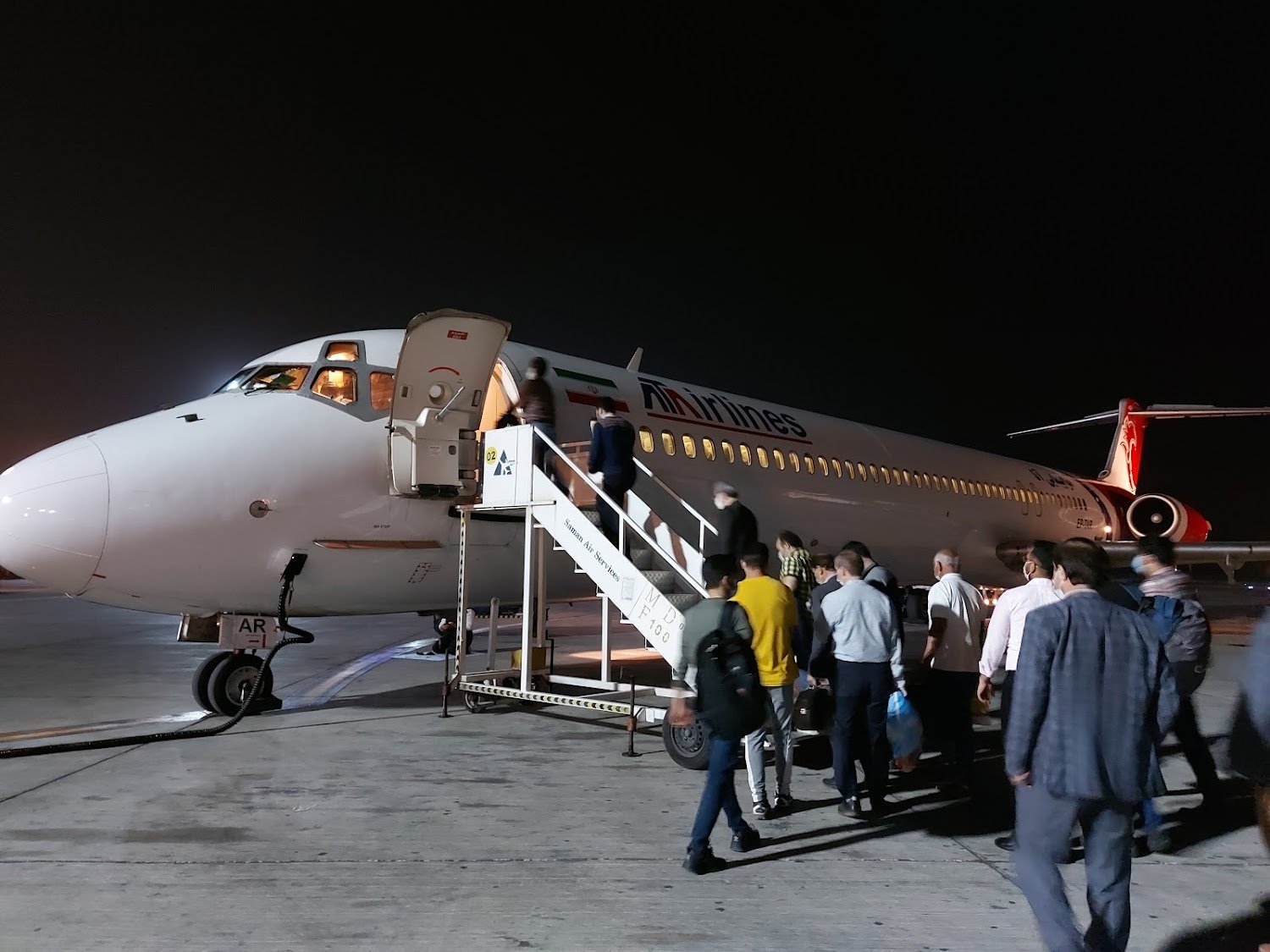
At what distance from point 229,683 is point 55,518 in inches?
93.7

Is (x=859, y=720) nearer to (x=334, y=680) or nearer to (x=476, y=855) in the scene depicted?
(x=476, y=855)

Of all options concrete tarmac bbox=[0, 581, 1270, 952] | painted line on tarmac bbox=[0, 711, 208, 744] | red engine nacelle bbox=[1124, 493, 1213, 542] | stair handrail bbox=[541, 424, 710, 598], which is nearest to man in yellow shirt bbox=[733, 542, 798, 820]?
concrete tarmac bbox=[0, 581, 1270, 952]

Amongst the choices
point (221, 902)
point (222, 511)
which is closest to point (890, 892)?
point (221, 902)

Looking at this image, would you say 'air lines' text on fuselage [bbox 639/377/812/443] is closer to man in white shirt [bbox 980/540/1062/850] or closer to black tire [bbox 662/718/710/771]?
black tire [bbox 662/718/710/771]

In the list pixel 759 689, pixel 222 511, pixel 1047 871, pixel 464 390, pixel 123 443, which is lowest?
pixel 1047 871

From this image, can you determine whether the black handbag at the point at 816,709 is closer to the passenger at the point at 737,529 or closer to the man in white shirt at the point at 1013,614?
the man in white shirt at the point at 1013,614

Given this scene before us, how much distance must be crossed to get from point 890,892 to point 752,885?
66 cm

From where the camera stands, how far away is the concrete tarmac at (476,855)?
12.2 ft

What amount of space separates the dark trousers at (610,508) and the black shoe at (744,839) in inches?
135

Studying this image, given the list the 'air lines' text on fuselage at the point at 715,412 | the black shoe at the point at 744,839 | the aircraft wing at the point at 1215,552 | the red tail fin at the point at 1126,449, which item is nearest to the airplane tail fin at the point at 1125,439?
the red tail fin at the point at 1126,449

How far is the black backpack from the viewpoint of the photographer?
4352 mm

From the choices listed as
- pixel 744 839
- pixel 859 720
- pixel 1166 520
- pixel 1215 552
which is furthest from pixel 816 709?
pixel 1166 520

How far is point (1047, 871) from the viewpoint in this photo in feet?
10.0

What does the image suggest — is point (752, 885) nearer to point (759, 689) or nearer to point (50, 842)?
point (759, 689)
